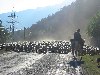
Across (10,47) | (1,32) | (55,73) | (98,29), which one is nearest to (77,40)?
(55,73)

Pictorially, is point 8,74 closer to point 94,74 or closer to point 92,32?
point 94,74

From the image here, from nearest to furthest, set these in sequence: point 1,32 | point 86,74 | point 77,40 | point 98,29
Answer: point 86,74 < point 77,40 < point 98,29 < point 1,32

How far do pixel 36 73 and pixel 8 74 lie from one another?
5.42 ft

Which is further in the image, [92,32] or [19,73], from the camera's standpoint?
[92,32]

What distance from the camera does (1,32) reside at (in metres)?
160

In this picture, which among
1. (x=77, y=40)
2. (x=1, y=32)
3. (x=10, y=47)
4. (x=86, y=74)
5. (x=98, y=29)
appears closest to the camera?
(x=86, y=74)

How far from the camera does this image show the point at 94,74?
1917 centimetres

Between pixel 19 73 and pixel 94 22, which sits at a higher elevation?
→ pixel 94 22

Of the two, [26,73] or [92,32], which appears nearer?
[26,73]

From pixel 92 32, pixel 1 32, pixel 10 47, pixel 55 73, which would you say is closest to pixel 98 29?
pixel 92 32

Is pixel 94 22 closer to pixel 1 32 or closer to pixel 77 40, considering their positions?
pixel 77 40

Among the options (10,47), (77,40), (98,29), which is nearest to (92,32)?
(98,29)

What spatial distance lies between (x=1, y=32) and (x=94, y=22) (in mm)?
82423

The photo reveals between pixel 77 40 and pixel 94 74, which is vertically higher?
pixel 77 40
